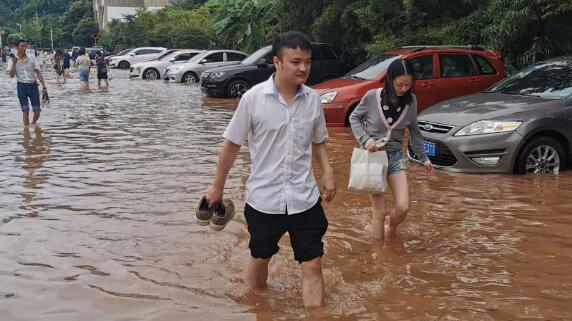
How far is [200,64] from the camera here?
83.2 ft

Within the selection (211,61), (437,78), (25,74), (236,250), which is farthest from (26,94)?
(211,61)

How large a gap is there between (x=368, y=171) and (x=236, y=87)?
1385cm

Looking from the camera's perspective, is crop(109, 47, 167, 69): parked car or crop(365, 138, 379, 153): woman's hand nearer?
crop(365, 138, 379, 153): woman's hand

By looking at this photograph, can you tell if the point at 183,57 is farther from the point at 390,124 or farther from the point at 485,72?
the point at 390,124

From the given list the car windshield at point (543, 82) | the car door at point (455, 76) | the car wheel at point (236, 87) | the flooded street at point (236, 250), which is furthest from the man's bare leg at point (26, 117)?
the car windshield at point (543, 82)

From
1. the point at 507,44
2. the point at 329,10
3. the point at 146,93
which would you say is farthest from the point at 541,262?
the point at 146,93

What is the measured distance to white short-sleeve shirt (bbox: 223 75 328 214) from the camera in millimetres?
3406

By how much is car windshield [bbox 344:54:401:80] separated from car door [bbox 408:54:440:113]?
0.50 metres

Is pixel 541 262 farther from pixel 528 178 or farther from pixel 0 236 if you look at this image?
pixel 0 236

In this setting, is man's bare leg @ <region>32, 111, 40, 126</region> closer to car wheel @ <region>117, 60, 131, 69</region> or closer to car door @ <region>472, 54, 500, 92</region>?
car door @ <region>472, 54, 500, 92</region>

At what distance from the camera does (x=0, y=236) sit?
17.0 feet

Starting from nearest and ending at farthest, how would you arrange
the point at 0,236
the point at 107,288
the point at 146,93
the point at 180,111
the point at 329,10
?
the point at 107,288 < the point at 0,236 < the point at 180,111 < the point at 329,10 < the point at 146,93

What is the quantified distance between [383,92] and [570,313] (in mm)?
2081

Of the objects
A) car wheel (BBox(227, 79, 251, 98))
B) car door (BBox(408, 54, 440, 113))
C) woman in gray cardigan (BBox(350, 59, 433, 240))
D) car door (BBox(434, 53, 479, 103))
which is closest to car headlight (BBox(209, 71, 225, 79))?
car wheel (BBox(227, 79, 251, 98))
